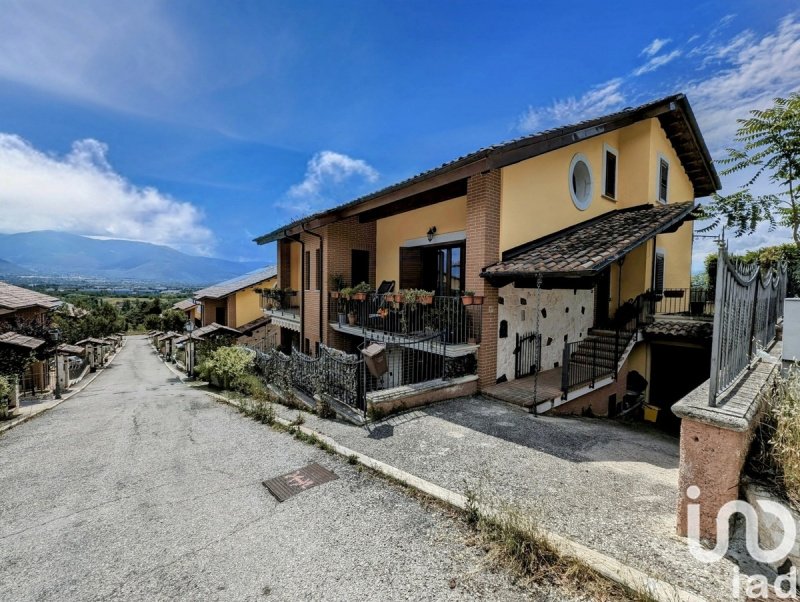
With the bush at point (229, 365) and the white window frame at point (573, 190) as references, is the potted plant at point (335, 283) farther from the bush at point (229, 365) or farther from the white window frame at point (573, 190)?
the white window frame at point (573, 190)

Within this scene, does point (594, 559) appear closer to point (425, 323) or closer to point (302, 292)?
point (425, 323)

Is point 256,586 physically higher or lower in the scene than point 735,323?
lower

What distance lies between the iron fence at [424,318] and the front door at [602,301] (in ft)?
20.7

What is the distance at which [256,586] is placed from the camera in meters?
2.98

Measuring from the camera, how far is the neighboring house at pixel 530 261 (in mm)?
8141

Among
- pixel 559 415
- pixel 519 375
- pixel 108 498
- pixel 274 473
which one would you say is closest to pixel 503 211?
pixel 519 375

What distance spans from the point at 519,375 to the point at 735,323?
5752 millimetres

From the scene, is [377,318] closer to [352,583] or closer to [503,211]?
[503,211]

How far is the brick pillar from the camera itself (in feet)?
26.7

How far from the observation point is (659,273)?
538 inches

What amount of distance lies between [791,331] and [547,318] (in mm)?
5986

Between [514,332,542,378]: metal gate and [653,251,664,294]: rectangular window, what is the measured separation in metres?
6.85

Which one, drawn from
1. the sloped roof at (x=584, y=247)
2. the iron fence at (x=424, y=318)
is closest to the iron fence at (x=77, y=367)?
the iron fence at (x=424, y=318)

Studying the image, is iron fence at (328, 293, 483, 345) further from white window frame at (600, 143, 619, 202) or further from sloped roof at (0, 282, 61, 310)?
sloped roof at (0, 282, 61, 310)
